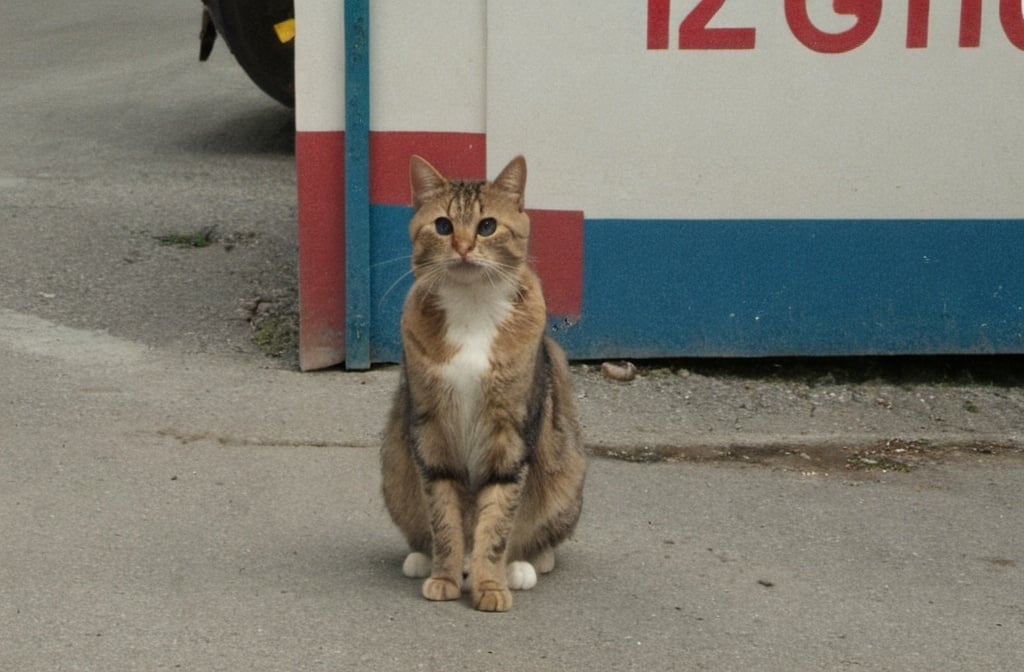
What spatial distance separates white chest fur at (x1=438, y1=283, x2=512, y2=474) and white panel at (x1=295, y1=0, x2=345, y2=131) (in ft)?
7.15

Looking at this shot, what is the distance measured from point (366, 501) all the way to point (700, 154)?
2.09 meters

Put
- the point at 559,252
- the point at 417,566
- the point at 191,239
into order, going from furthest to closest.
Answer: the point at 191,239
the point at 559,252
the point at 417,566

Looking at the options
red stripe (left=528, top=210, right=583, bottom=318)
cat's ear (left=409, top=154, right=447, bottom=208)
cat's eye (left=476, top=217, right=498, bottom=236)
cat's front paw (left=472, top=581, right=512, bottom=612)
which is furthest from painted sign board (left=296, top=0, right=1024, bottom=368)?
cat's front paw (left=472, top=581, right=512, bottom=612)

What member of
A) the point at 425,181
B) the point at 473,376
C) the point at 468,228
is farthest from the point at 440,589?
the point at 425,181

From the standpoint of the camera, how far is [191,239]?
8297 millimetres

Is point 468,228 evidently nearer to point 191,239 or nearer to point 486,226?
point 486,226

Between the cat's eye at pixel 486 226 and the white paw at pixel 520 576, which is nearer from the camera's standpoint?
the cat's eye at pixel 486 226

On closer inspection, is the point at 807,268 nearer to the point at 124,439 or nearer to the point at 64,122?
the point at 124,439

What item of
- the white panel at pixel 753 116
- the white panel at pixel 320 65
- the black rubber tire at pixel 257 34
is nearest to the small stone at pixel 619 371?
the white panel at pixel 753 116

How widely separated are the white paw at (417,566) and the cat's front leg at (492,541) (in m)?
0.29

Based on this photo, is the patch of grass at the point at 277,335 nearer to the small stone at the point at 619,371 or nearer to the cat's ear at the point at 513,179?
the small stone at the point at 619,371

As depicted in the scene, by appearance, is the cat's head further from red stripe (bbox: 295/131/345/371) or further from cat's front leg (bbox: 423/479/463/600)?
red stripe (bbox: 295/131/345/371)

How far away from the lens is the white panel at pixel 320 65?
6.21 meters

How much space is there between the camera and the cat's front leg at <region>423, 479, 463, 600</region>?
4270 mm
